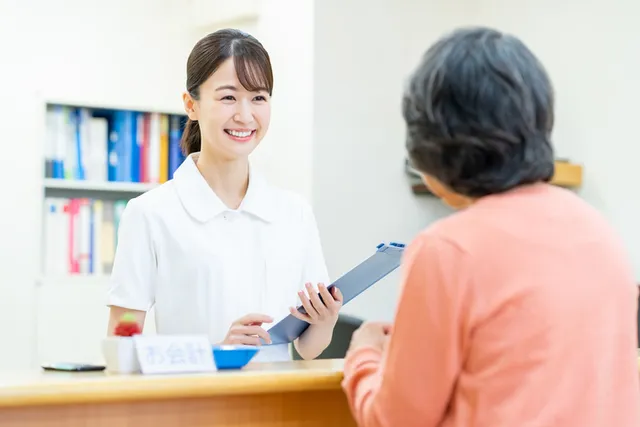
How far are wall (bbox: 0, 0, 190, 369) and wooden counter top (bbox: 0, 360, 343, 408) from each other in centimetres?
254

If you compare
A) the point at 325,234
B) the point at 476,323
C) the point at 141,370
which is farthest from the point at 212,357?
the point at 325,234

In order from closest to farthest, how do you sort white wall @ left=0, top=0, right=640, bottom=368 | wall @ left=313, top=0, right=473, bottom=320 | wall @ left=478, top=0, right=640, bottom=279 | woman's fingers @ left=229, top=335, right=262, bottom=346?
woman's fingers @ left=229, top=335, right=262, bottom=346 → wall @ left=478, top=0, right=640, bottom=279 → white wall @ left=0, top=0, right=640, bottom=368 → wall @ left=313, top=0, right=473, bottom=320

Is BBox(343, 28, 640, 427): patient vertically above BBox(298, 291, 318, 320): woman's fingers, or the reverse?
BBox(343, 28, 640, 427): patient

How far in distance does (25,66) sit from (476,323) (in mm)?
3579

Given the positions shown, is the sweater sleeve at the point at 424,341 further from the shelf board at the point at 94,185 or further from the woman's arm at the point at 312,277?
the shelf board at the point at 94,185

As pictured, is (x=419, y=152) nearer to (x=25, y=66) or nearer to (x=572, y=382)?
(x=572, y=382)

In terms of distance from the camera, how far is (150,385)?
1402 mm

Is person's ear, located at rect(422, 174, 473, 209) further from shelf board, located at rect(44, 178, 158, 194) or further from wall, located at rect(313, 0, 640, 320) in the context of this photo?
shelf board, located at rect(44, 178, 158, 194)

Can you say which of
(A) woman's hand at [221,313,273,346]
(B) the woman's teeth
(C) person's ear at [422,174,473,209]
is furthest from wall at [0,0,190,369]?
(C) person's ear at [422,174,473,209]

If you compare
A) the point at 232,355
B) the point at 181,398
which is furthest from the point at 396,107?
the point at 181,398

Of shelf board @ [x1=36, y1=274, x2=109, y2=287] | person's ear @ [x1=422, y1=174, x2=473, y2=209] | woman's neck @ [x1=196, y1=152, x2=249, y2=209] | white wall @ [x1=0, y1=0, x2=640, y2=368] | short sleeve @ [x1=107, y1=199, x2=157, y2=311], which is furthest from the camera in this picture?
shelf board @ [x1=36, y1=274, x2=109, y2=287]

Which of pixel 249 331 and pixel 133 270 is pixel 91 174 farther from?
pixel 249 331

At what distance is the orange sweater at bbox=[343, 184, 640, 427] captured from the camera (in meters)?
1.14

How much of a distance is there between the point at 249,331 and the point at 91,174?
93.8 inches
